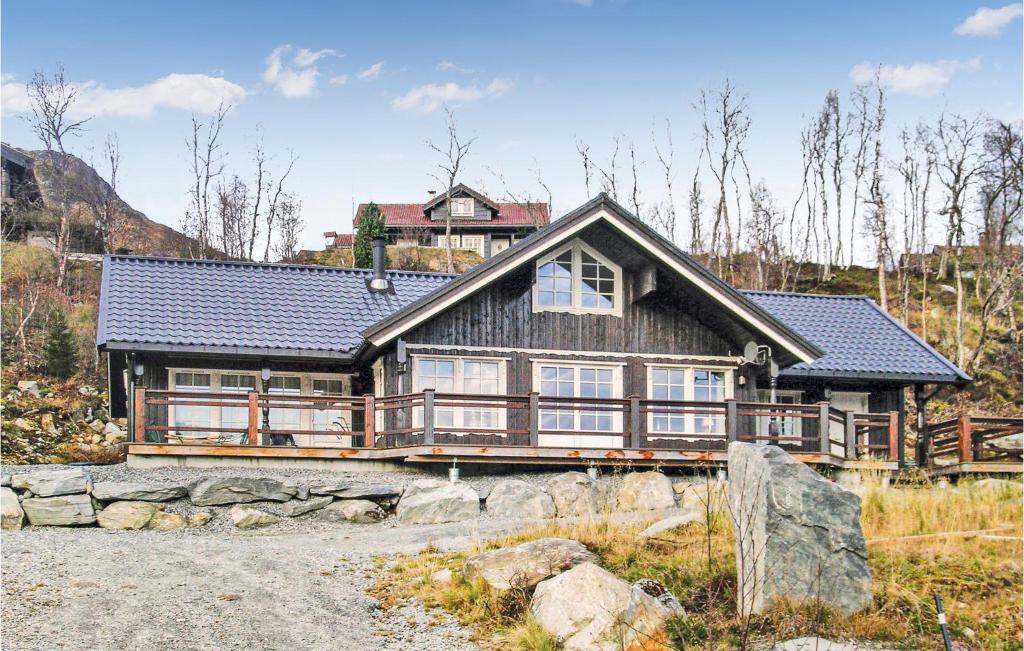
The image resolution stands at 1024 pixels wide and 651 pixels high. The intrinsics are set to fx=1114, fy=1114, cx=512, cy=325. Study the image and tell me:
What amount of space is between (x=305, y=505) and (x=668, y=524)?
6542 millimetres

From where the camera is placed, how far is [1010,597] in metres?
12.3

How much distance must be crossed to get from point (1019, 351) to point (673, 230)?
57.0ft

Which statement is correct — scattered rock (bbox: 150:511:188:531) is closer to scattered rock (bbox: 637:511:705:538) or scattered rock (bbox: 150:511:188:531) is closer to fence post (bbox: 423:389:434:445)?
fence post (bbox: 423:389:434:445)

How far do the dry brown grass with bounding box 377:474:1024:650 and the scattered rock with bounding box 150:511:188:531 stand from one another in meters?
4.91

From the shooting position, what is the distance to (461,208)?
62938mm

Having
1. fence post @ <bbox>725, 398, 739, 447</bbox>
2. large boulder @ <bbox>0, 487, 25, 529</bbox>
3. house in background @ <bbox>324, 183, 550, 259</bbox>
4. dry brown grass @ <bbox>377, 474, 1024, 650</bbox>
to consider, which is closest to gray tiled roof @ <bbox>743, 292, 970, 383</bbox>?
fence post @ <bbox>725, 398, 739, 447</bbox>

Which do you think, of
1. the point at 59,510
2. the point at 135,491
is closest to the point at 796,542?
the point at 135,491

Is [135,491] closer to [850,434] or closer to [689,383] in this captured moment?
[689,383]

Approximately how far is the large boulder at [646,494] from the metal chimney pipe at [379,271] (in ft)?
25.3

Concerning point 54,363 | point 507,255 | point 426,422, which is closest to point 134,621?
point 426,422

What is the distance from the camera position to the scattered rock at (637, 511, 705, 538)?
15.0 metres

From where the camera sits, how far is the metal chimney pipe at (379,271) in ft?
79.2

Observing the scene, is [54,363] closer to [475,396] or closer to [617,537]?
[475,396]

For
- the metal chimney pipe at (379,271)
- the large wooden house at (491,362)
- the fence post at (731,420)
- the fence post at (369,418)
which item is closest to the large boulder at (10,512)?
the large wooden house at (491,362)
